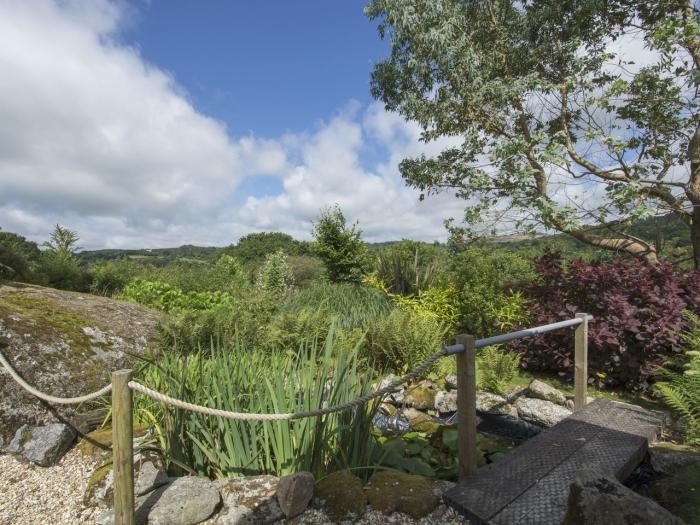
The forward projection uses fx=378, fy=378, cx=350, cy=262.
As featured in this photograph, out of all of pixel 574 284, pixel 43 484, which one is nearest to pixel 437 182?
pixel 574 284

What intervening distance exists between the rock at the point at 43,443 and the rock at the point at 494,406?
3474 millimetres

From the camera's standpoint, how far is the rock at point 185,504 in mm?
1819

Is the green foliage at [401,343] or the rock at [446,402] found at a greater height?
the green foliage at [401,343]

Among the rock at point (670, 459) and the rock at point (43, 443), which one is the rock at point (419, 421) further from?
the rock at point (43, 443)

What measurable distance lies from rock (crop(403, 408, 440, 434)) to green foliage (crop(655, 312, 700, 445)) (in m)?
1.83

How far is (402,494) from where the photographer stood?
6.26 ft

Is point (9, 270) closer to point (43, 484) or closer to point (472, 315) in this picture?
point (43, 484)

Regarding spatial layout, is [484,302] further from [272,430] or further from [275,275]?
[275,275]

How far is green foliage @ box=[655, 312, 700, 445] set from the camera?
2891mm

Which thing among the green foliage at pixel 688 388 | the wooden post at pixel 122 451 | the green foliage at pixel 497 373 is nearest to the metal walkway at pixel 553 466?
the green foliage at pixel 688 388

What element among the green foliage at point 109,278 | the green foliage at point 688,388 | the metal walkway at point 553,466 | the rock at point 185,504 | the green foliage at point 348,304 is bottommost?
the rock at point 185,504

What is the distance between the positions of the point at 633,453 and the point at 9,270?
22.5 ft

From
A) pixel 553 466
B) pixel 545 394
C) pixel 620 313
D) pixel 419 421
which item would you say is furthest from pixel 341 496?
pixel 620 313

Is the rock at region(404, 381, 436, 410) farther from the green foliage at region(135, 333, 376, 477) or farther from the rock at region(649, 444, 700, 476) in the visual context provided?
the rock at region(649, 444, 700, 476)
